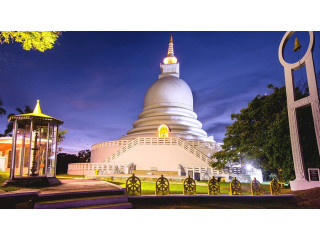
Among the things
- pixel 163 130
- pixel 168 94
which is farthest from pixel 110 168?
pixel 168 94

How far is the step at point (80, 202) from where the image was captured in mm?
3229

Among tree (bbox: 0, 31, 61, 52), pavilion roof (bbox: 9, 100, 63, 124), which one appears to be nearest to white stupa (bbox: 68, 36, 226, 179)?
pavilion roof (bbox: 9, 100, 63, 124)

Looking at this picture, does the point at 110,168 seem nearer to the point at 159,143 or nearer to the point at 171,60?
the point at 159,143

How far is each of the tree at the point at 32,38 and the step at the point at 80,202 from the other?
3.41 meters

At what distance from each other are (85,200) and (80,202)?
0.08 metres

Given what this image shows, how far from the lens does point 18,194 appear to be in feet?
10.7

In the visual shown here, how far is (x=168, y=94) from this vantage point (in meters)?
14.9

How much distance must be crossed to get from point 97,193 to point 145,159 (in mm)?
6193

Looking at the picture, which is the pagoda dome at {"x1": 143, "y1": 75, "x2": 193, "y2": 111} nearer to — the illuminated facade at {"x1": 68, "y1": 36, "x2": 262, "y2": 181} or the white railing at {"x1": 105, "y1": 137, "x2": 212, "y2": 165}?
the illuminated facade at {"x1": 68, "y1": 36, "x2": 262, "y2": 181}

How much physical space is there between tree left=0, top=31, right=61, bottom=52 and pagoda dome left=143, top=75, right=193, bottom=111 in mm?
10027

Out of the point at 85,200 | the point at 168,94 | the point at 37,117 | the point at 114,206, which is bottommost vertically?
the point at 114,206
